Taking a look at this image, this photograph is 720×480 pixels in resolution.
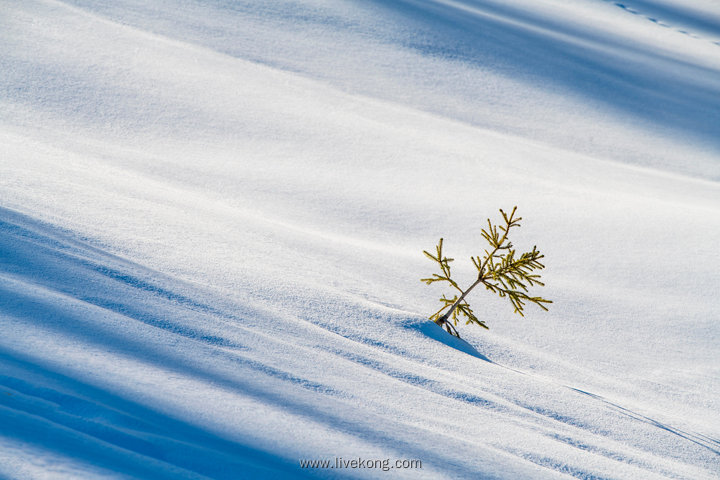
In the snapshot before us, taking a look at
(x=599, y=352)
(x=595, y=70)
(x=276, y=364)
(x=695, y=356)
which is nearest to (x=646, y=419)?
(x=599, y=352)

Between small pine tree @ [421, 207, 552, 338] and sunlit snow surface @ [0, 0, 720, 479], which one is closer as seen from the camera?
sunlit snow surface @ [0, 0, 720, 479]

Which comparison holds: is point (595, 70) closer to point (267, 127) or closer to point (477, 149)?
point (477, 149)

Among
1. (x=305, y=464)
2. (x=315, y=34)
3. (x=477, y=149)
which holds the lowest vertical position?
(x=305, y=464)

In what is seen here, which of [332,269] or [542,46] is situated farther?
[542,46]

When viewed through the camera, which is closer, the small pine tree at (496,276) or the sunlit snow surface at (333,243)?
the sunlit snow surface at (333,243)

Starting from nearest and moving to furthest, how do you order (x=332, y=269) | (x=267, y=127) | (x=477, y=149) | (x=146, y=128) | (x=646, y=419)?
(x=646, y=419) < (x=332, y=269) < (x=146, y=128) < (x=267, y=127) < (x=477, y=149)

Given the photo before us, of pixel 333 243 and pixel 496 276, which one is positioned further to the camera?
pixel 333 243

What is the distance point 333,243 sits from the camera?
3971 mm

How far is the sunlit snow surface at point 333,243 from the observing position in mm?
1725

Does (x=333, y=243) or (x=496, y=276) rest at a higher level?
(x=333, y=243)

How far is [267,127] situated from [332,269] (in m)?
2.96

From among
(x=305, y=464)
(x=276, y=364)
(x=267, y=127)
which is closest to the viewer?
(x=305, y=464)

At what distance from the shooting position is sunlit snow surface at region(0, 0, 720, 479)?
1725mm

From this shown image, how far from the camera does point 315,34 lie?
8.66 meters
